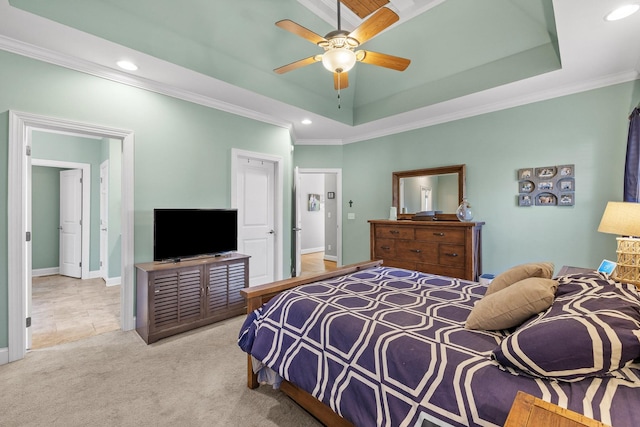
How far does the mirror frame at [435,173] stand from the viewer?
4121 millimetres

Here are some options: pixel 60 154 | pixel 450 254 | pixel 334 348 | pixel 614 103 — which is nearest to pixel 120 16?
pixel 334 348

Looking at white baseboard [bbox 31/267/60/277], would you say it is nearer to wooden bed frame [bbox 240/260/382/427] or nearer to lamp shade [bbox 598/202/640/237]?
wooden bed frame [bbox 240/260/382/427]

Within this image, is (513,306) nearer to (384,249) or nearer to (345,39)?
(345,39)

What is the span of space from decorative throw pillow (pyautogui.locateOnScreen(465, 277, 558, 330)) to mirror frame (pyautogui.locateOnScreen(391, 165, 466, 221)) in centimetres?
287

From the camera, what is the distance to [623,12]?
83.1 inches

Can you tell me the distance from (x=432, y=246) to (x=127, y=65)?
401cm

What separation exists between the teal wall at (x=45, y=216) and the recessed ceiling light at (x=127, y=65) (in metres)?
4.18

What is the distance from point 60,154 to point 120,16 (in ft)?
12.9

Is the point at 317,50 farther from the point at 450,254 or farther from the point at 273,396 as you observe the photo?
the point at 273,396

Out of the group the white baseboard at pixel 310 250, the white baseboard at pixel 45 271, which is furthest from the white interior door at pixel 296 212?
the white baseboard at pixel 45 271

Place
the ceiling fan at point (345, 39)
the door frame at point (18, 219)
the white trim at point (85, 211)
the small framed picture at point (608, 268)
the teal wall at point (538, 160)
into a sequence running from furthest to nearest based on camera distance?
the white trim at point (85, 211) < the teal wall at point (538, 160) < the door frame at point (18, 219) < the small framed picture at point (608, 268) < the ceiling fan at point (345, 39)

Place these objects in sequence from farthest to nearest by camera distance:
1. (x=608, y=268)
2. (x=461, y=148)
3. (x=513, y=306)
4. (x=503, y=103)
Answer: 1. (x=461, y=148)
2. (x=503, y=103)
3. (x=608, y=268)
4. (x=513, y=306)

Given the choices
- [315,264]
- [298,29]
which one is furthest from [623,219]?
[315,264]

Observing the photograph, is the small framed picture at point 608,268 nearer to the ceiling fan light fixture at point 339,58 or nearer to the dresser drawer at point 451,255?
the dresser drawer at point 451,255
